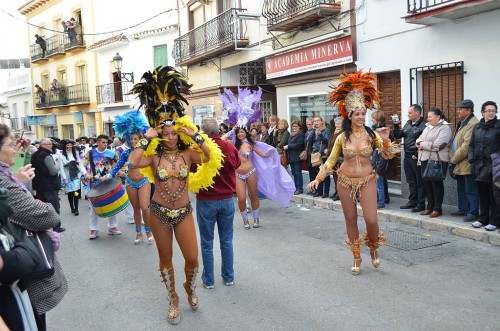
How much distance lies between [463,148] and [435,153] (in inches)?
20.2

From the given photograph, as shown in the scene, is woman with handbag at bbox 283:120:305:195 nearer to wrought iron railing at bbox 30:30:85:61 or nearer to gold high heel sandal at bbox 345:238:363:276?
gold high heel sandal at bbox 345:238:363:276

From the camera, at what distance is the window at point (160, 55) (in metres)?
23.6

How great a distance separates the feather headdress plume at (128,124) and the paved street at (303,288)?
6.03 feet

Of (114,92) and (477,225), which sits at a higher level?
(114,92)

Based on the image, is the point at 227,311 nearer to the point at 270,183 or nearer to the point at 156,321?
the point at 156,321

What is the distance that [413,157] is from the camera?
28.1 feet

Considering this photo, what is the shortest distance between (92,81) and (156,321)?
88.3 ft

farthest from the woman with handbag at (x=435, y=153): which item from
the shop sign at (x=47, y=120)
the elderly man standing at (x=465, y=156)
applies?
the shop sign at (x=47, y=120)

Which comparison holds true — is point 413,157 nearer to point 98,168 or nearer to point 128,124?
point 128,124

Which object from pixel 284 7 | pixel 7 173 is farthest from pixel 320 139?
pixel 7 173

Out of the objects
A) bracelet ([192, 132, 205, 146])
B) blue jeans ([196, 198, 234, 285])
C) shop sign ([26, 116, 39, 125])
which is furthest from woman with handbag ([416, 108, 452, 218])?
shop sign ([26, 116, 39, 125])

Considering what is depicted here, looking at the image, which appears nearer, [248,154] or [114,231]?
[248,154]

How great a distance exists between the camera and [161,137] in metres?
4.57

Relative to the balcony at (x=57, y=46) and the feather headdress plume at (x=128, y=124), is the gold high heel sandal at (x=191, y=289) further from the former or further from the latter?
the balcony at (x=57, y=46)
